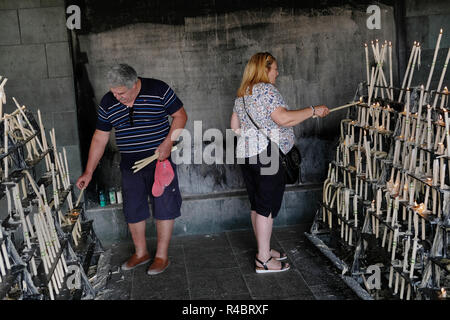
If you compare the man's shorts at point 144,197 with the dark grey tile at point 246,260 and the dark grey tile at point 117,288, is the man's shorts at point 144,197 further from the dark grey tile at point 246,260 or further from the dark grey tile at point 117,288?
the dark grey tile at point 246,260

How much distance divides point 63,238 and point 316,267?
1.97 metres

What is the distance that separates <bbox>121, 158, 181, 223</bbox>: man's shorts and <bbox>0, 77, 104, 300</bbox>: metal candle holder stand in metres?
0.43

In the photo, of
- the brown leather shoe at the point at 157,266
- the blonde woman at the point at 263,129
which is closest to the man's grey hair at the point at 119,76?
the blonde woman at the point at 263,129

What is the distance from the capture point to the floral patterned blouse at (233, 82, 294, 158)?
13.2ft

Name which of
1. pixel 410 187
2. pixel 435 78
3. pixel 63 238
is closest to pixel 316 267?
pixel 410 187

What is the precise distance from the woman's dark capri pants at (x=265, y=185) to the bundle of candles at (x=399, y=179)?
0.58 meters

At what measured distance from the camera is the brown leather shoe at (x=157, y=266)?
14.8 ft

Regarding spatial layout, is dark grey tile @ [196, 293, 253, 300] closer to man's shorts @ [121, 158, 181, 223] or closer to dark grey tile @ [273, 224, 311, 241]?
man's shorts @ [121, 158, 181, 223]

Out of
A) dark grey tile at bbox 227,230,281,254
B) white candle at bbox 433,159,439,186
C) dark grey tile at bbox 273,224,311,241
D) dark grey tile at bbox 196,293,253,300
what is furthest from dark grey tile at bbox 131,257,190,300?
white candle at bbox 433,159,439,186

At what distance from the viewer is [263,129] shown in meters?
4.12

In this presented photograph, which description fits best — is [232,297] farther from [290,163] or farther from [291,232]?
[291,232]

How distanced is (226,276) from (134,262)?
80 cm

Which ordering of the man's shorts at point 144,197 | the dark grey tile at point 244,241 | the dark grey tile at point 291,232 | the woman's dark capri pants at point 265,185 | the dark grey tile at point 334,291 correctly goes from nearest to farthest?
1. the dark grey tile at point 334,291
2. the woman's dark capri pants at point 265,185
3. the man's shorts at point 144,197
4. the dark grey tile at point 244,241
5. the dark grey tile at point 291,232

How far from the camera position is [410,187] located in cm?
373
